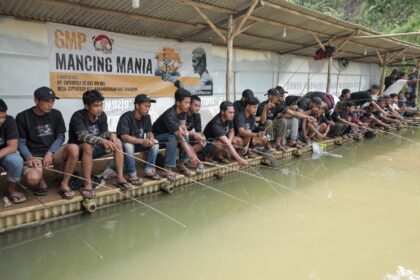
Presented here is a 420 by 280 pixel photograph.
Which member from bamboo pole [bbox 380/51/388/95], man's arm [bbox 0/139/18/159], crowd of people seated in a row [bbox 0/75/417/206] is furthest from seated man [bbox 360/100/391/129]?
man's arm [bbox 0/139/18/159]

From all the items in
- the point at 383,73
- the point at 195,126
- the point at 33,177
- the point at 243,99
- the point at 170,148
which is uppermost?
the point at 383,73

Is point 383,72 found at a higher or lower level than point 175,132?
higher

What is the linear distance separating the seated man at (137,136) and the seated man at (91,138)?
140mm

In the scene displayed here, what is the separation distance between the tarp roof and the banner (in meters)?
0.19

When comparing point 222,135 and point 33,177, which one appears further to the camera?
point 222,135

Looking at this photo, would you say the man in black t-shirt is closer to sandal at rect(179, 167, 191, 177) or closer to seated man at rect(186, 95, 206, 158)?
seated man at rect(186, 95, 206, 158)

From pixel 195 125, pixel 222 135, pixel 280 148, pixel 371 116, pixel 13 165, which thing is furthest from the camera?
pixel 371 116

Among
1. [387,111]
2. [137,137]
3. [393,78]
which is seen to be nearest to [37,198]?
[137,137]

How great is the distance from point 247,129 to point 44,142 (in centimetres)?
308

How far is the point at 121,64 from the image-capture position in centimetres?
636

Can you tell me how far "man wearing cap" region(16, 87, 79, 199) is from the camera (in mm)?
3533

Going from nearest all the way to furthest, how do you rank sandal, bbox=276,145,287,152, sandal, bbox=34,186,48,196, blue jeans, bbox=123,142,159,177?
1. sandal, bbox=34,186,48,196
2. blue jeans, bbox=123,142,159,177
3. sandal, bbox=276,145,287,152

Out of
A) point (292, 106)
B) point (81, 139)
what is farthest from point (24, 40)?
point (292, 106)

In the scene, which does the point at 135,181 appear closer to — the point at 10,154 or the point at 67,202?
the point at 67,202
